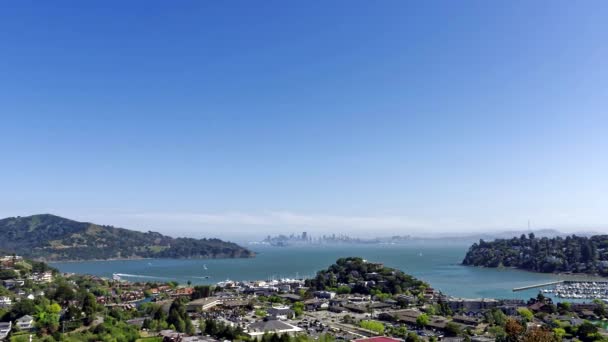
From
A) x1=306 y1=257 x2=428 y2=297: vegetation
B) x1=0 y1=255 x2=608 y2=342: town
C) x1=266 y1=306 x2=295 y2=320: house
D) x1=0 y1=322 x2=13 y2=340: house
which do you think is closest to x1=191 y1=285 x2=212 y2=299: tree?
x1=0 y1=255 x2=608 y2=342: town

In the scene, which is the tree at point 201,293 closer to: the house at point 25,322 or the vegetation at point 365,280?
the vegetation at point 365,280

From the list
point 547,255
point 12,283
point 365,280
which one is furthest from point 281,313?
point 547,255

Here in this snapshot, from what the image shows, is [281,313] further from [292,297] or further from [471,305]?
[471,305]


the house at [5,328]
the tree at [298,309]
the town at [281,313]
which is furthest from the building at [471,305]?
the house at [5,328]

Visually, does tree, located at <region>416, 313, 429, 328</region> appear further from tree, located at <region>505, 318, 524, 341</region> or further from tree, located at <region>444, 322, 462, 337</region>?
tree, located at <region>505, 318, 524, 341</region>

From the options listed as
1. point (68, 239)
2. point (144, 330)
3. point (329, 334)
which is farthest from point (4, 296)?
point (68, 239)
